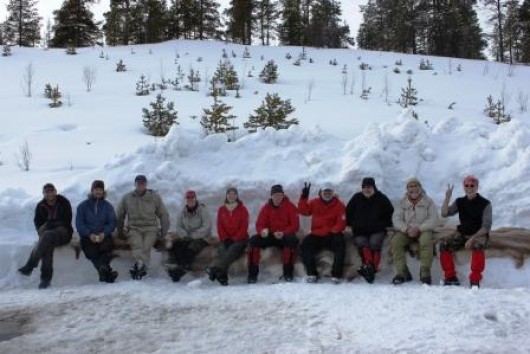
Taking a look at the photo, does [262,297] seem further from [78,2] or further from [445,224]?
[78,2]

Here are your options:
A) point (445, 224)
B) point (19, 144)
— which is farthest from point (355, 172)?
point (19, 144)

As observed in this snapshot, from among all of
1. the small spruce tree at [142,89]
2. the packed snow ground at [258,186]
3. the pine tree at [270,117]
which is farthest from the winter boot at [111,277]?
the small spruce tree at [142,89]

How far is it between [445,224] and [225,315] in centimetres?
388

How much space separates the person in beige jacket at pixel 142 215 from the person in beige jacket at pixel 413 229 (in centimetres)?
316

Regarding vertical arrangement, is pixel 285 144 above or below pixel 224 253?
above

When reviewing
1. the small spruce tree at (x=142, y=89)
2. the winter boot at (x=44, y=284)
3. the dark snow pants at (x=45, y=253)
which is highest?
the small spruce tree at (x=142, y=89)

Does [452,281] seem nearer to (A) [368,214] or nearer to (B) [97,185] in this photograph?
(A) [368,214]

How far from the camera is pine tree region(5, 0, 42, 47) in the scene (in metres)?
A: 32.1

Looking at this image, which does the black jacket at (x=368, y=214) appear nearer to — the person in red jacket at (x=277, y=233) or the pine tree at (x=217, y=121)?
the person in red jacket at (x=277, y=233)

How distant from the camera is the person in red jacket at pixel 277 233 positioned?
716 centimetres

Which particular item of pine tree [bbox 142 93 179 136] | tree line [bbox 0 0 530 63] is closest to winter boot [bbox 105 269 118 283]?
pine tree [bbox 142 93 179 136]

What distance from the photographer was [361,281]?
691 centimetres

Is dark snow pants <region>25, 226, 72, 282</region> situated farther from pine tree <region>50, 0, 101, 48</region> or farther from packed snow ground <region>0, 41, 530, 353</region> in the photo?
pine tree <region>50, 0, 101, 48</region>

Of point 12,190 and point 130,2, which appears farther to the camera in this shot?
point 130,2
